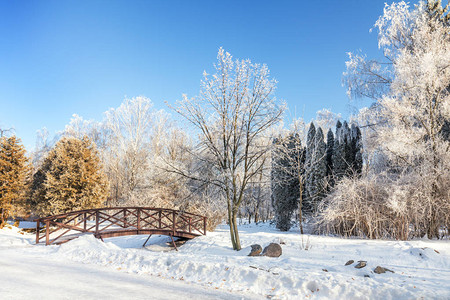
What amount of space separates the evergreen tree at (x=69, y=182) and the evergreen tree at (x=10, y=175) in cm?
125

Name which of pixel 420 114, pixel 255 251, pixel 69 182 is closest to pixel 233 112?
pixel 255 251

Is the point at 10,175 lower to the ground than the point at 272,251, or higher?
higher

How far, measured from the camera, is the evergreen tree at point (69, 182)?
16547mm

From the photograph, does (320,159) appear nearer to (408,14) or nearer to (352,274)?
(408,14)

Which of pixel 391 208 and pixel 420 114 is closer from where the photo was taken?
pixel 391 208

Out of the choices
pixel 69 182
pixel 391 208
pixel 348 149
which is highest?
pixel 348 149

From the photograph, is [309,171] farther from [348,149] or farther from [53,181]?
[53,181]

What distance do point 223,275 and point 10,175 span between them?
1462 centimetres

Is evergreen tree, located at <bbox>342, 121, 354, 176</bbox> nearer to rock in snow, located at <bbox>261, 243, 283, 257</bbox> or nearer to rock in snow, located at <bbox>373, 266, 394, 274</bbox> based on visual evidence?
rock in snow, located at <bbox>261, 243, 283, 257</bbox>

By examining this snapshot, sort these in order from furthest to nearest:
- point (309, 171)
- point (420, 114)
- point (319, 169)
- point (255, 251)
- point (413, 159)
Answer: point (309, 171)
point (319, 169)
point (413, 159)
point (420, 114)
point (255, 251)

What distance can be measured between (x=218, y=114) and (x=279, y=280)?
22.0ft

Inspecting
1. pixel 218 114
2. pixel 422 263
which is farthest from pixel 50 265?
pixel 422 263

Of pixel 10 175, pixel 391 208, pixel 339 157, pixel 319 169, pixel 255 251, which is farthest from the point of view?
pixel 319 169

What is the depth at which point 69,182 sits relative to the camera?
17.1m
